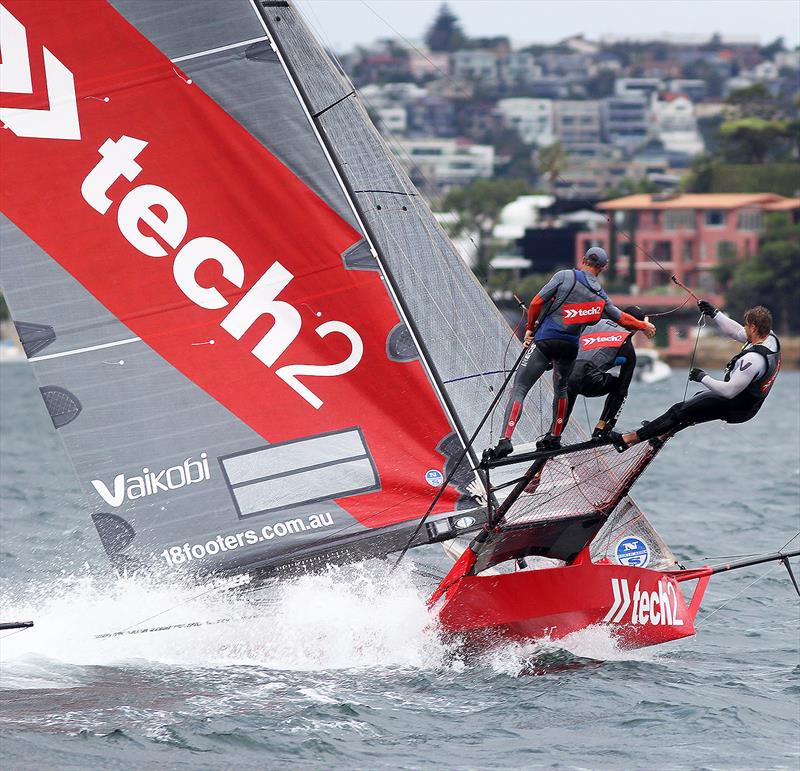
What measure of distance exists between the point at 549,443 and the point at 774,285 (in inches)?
2035

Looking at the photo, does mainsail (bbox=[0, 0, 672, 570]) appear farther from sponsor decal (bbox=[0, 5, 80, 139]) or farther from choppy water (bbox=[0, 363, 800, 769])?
choppy water (bbox=[0, 363, 800, 769])

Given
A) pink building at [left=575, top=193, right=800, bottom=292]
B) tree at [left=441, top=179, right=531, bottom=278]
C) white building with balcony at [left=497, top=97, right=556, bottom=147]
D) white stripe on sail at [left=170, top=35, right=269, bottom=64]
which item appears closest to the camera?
white stripe on sail at [left=170, top=35, right=269, bottom=64]

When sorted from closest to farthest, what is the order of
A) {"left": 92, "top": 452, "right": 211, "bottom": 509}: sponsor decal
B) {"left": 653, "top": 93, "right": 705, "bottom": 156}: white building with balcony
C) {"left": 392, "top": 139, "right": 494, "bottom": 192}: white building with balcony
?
{"left": 92, "top": 452, "right": 211, "bottom": 509}: sponsor decal → {"left": 392, "top": 139, "right": 494, "bottom": 192}: white building with balcony → {"left": 653, "top": 93, "right": 705, "bottom": 156}: white building with balcony

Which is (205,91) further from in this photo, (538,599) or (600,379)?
(538,599)

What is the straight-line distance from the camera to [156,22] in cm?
738

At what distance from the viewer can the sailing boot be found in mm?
7578

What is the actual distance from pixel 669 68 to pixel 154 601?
18344 cm

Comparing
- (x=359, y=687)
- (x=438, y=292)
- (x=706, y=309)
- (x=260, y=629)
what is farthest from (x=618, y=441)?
(x=260, y=629)

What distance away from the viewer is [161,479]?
7.82 m

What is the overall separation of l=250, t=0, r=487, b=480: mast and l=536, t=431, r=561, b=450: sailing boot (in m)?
0.34

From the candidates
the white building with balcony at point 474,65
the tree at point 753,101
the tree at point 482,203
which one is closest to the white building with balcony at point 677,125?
the white building with balcony at point 474,65

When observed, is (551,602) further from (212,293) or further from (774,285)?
(774,285)

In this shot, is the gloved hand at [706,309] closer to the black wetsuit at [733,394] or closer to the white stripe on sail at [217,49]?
the black wetsuit at [733,394]

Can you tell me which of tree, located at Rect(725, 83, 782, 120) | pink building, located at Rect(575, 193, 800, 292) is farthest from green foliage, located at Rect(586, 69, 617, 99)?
pink building, located at Rect(575, 193, 800, 292)
